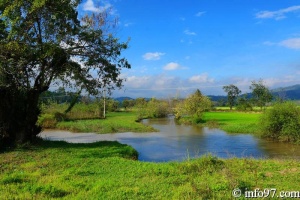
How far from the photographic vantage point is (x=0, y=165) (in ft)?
38.4

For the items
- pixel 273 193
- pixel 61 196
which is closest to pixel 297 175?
pixel 273 193

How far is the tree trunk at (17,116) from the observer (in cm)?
1575

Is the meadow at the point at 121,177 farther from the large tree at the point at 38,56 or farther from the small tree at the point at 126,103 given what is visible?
the small tree at the point at 126,103

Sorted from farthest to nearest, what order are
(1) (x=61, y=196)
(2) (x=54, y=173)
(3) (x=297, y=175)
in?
(2) (x=54, y=173) → (3) (x=297, y=175) → (1) (x=61, y=196)

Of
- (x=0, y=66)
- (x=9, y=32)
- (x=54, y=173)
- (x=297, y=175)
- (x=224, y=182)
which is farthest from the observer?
(x=9, y=32)

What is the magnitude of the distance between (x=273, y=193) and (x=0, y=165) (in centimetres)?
966

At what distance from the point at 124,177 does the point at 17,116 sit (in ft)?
30.2

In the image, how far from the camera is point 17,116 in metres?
16.5

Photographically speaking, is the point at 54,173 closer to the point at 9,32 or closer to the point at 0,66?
the point at 0,66

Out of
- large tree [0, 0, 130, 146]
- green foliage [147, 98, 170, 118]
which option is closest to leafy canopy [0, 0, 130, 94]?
large tree [0, 0, 130, 146]

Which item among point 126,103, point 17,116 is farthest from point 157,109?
point 17,116

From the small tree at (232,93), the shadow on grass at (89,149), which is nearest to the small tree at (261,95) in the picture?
the small tree at (232,93)

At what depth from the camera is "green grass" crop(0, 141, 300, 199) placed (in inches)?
309

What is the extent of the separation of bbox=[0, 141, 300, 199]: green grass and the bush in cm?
1488
